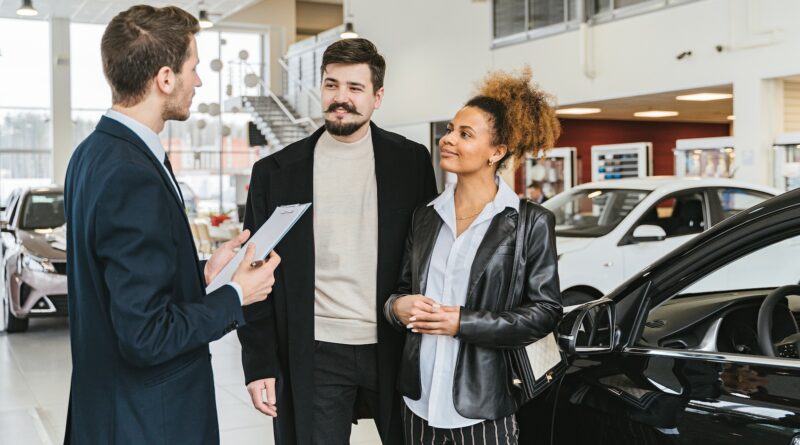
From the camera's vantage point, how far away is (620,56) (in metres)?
12.6

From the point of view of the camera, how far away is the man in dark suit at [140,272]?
68.4 inches

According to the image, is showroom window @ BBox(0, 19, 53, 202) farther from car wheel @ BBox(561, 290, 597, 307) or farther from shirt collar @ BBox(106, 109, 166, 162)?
shirt collar @ BBox(106, 109, 166, 162)

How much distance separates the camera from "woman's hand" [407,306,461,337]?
7.32 ft

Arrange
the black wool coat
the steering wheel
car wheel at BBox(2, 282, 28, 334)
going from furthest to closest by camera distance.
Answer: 1. car wheel at BBox(2, 282, 28, 334)
2. the black wool coat
3. the steering wheel

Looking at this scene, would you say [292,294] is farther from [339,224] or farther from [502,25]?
[502,25]

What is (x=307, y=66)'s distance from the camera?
2244 cm

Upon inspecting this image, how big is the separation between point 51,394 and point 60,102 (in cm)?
1650

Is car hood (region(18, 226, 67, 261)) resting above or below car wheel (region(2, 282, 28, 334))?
above

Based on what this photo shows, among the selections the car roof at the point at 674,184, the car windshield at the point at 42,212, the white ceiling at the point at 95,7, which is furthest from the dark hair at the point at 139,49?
the white ceiling at the point at 95,7

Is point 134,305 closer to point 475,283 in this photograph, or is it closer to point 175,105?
point 175,105

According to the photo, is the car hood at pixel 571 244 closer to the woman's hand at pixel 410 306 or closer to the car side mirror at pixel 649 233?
the car side mirror at pixel 649 233

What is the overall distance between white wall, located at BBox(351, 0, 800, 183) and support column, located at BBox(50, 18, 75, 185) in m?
7.83

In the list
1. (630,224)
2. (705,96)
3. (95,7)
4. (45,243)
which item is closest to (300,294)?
(630,224)

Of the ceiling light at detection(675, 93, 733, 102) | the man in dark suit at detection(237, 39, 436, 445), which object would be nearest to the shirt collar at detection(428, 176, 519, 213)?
the man in dark suit at detection(237, 39, 436, 445)
